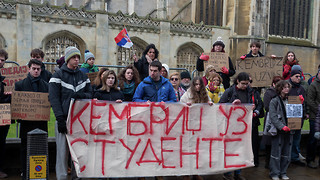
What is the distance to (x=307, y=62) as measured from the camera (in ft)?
83.7

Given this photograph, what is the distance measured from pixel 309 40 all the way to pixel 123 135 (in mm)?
26275

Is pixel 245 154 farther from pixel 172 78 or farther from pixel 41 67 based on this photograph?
pixel 41 67

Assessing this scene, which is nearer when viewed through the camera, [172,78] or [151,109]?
[151,109]

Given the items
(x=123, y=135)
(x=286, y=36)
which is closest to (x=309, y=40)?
(x=286, y=36)

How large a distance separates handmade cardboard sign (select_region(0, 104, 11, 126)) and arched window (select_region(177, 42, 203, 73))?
17.9m

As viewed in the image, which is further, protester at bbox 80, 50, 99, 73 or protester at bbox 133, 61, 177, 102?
protester at bbox 80, 50, 99, 73

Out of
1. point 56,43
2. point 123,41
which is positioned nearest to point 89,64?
point 123,41

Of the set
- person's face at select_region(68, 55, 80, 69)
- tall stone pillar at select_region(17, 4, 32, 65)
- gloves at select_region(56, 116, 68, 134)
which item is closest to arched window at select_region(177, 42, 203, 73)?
tall stone pillar at select_region(17, 4, 32, 65)

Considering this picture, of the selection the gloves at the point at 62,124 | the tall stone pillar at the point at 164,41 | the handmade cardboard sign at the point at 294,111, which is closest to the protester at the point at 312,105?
the handmade cardboard sign at the point at 294,111

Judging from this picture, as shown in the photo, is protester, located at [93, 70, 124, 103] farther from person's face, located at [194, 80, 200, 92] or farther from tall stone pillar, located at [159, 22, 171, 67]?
tall stone pillar, located at [159, 22, 171, 67]

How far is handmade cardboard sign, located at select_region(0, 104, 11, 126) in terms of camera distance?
4.85 metres

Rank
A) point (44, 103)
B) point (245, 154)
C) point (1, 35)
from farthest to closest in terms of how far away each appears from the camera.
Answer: point (1, 35) < point (245, 154) < point (44, 103)

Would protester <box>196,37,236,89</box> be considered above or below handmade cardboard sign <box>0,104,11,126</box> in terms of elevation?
above

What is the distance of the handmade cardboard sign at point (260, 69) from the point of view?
675 cm
